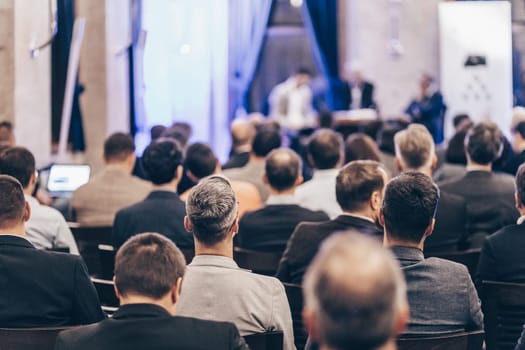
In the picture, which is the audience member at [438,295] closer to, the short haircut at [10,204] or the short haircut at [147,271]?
the short haircut at [147,271]

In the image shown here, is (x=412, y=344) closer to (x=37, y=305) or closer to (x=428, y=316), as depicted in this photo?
(x=428, y=316)

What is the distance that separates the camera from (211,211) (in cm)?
308

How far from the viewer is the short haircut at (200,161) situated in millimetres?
5699

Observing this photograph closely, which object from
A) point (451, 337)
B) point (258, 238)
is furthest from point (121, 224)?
point (451, 337)

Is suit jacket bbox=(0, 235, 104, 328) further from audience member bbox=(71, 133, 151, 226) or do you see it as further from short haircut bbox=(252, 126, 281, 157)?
short haircut bbox=(252, 126, 281, 157)

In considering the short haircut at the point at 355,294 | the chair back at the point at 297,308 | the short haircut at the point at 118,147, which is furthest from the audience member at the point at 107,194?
the short haircut at the point at 355,294

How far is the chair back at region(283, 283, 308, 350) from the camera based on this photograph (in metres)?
3.38

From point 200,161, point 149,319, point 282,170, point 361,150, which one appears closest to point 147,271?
point 149,319

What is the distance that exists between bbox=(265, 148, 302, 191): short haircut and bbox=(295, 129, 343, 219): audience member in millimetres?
465

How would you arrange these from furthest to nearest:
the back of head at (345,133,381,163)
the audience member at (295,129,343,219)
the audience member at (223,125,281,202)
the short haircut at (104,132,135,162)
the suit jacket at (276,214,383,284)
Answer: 1. the audience member at (223,125,281,202)
2. the back of head at (345,133,381,163)
3. the short haircut at (104,132,135,162)
4. the audience member at (295,129,343,219)
5. the suit jacket at (276,214,383,284)

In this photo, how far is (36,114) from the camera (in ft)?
27.1

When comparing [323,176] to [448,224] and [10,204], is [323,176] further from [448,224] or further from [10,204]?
[10,204]

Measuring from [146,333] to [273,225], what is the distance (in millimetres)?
2433

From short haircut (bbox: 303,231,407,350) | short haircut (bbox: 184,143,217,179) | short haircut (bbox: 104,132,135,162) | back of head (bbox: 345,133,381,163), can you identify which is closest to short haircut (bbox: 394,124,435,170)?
back of head (bbox: 345,133,381,163)
